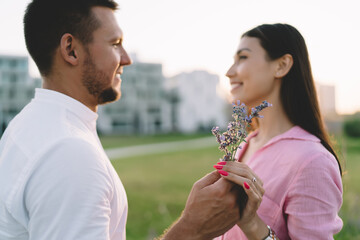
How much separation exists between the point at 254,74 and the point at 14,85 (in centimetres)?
6082

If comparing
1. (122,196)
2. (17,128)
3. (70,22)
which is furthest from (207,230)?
(70,22)

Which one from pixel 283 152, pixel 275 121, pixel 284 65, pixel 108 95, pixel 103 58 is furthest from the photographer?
pixel 275 121

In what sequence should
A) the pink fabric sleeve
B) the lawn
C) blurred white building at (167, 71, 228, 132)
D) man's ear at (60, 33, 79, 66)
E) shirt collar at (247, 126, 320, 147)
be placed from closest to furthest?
man's ear at (60, 33, 79, 66) → the pink fabric sleeve → shirt collar at (247, 126, 320, 147) → the lawn → blurred white building at (167, 71, 228, 132)

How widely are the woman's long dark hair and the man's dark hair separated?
4.02 feet

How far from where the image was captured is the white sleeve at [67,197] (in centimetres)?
135

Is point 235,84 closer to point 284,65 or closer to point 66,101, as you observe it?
point 284,65

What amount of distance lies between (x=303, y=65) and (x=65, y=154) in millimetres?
1753

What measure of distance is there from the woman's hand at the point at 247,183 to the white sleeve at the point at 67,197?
0.62m

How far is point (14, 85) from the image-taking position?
185 ft

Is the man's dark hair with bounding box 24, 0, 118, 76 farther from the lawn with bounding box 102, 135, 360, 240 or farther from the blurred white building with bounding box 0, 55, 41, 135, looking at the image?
the blurred white building with bounding box 0, 55, 41, 135

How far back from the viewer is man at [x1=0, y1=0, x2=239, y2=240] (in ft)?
Result: 4.50

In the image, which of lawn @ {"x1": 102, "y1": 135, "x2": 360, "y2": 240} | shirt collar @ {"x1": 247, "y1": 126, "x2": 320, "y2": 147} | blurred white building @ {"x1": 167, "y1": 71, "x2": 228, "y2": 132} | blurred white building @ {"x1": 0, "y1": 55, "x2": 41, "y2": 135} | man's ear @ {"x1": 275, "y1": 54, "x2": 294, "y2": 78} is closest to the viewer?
shirt collar @ {"x1": 247, "y1": 126, "x2": 320, "y2": 147}

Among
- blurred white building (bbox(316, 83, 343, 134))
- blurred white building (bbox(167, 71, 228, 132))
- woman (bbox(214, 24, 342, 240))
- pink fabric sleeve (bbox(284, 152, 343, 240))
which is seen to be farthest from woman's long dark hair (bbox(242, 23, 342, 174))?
blurred white building (bbox(167, 71, 228, 132))

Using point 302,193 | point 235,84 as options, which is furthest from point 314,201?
point 235,84
